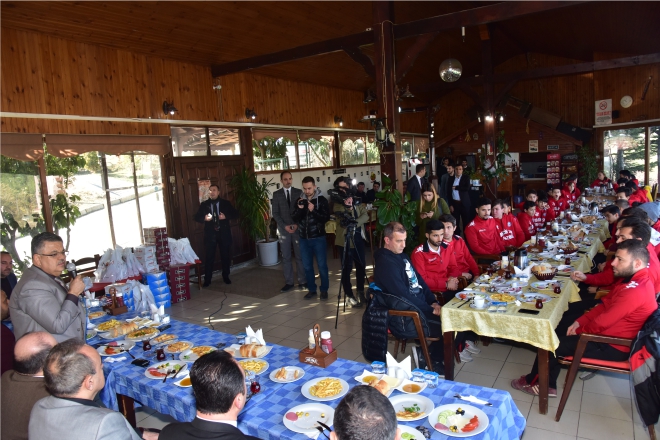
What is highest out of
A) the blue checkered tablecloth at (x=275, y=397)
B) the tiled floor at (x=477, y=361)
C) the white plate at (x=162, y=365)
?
the white plate at (x=162, y=365)

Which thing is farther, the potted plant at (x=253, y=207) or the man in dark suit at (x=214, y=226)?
the potted plant at (x=253, y=207)

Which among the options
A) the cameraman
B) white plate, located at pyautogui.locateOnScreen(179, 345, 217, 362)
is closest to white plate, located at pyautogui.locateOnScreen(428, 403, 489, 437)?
white plate, located at pyautogui.locateOnScreen(179, 345, 217, 362)

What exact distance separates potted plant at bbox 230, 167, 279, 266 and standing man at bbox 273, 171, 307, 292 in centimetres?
179

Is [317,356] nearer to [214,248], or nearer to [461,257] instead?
[461,257]

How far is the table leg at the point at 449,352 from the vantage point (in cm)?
340

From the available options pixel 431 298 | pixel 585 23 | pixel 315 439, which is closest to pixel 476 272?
pixel 431 298

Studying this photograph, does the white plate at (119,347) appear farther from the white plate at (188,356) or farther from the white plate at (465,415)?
the white plate at (465,415)

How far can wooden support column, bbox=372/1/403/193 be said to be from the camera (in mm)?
6059

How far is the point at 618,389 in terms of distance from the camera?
345 cm

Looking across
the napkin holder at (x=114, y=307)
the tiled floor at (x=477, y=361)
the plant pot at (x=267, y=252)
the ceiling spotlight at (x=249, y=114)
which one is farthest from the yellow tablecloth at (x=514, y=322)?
the ceiling spotlight at (x=249, y=114)

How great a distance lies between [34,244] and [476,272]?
386 centimetres

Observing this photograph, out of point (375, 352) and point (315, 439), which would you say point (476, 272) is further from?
point (315, 439)

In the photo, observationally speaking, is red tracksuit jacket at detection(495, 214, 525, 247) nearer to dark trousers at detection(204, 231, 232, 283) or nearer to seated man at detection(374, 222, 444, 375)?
seated man at detection(374, 222, 444, 375)

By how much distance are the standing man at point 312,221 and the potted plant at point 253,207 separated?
7.59ft
